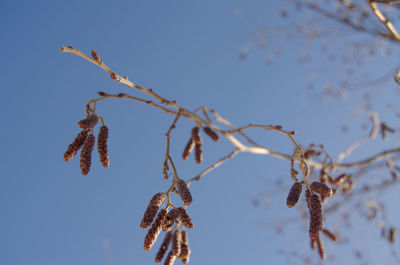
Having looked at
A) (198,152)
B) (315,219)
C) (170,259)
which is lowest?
(170,259)

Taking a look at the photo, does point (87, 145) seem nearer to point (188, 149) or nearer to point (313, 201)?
point (188, 149)

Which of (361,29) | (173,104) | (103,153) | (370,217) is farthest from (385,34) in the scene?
(103,153)

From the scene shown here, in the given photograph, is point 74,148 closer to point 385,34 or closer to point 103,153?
point 103,153

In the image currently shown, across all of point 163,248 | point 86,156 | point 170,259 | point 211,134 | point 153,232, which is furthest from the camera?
point 211,134

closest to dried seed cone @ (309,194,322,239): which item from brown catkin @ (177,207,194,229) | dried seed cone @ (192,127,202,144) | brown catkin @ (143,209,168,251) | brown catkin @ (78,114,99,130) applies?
brown catkin @ (177,207,194,229)

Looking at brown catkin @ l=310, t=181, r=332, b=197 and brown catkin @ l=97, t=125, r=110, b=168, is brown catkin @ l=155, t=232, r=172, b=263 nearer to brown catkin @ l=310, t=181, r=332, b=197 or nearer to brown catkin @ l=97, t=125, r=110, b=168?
brown catkin @ l=97, t=125, r=110, b=168

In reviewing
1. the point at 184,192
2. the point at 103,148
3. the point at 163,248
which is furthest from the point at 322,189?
the point at 103,148
